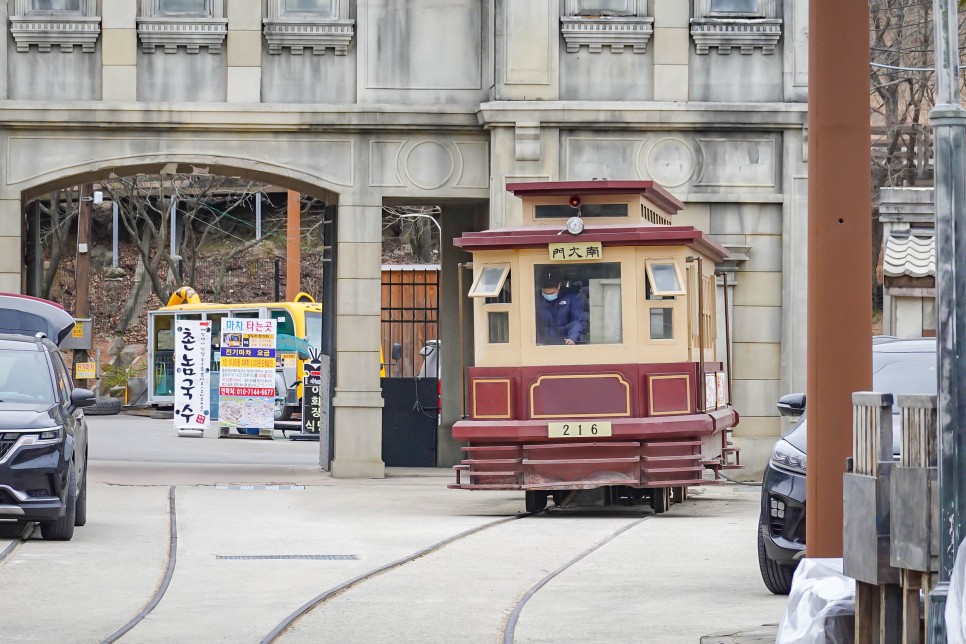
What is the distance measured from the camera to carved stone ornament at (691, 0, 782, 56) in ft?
70.4

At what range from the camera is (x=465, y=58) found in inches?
850

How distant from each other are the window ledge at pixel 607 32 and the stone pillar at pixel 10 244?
734 cm

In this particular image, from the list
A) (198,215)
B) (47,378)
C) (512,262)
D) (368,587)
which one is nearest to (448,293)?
(512,262)

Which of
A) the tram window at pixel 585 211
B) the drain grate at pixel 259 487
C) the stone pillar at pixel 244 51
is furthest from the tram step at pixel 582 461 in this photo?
the stone pillar at pixel 244 51

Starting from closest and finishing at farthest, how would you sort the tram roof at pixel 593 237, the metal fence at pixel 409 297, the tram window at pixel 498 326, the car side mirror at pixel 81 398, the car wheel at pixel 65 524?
the car wheel at pixel 65 524
the car side mirror at pixel 81 398
the tram roof at pixel 593 237
the tram window at pixel 498 326
the metal fence at pixel 409 297

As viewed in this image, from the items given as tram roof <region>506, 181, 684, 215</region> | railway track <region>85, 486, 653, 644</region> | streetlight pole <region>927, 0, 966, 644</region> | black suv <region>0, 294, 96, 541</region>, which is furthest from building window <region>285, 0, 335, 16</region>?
streetlight pole <region>927, 0, 966, 644</region>

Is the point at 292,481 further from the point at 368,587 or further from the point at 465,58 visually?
the point at 368,587

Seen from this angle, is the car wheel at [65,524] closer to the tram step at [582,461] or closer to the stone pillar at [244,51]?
the tram step at [582,461]

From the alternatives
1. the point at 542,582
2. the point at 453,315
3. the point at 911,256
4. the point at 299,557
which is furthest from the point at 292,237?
the point at 542,582

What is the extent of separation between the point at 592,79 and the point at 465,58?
1.66 metres

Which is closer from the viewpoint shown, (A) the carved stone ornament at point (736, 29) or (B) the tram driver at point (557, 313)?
(B) the tram driver at point (557, 313)

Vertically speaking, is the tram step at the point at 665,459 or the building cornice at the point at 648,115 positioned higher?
the building cornice at the point at 648,115

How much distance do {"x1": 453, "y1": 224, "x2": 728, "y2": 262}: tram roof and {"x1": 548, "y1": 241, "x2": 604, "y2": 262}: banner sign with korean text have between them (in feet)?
0.18

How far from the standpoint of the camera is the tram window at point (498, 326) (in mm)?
16375
